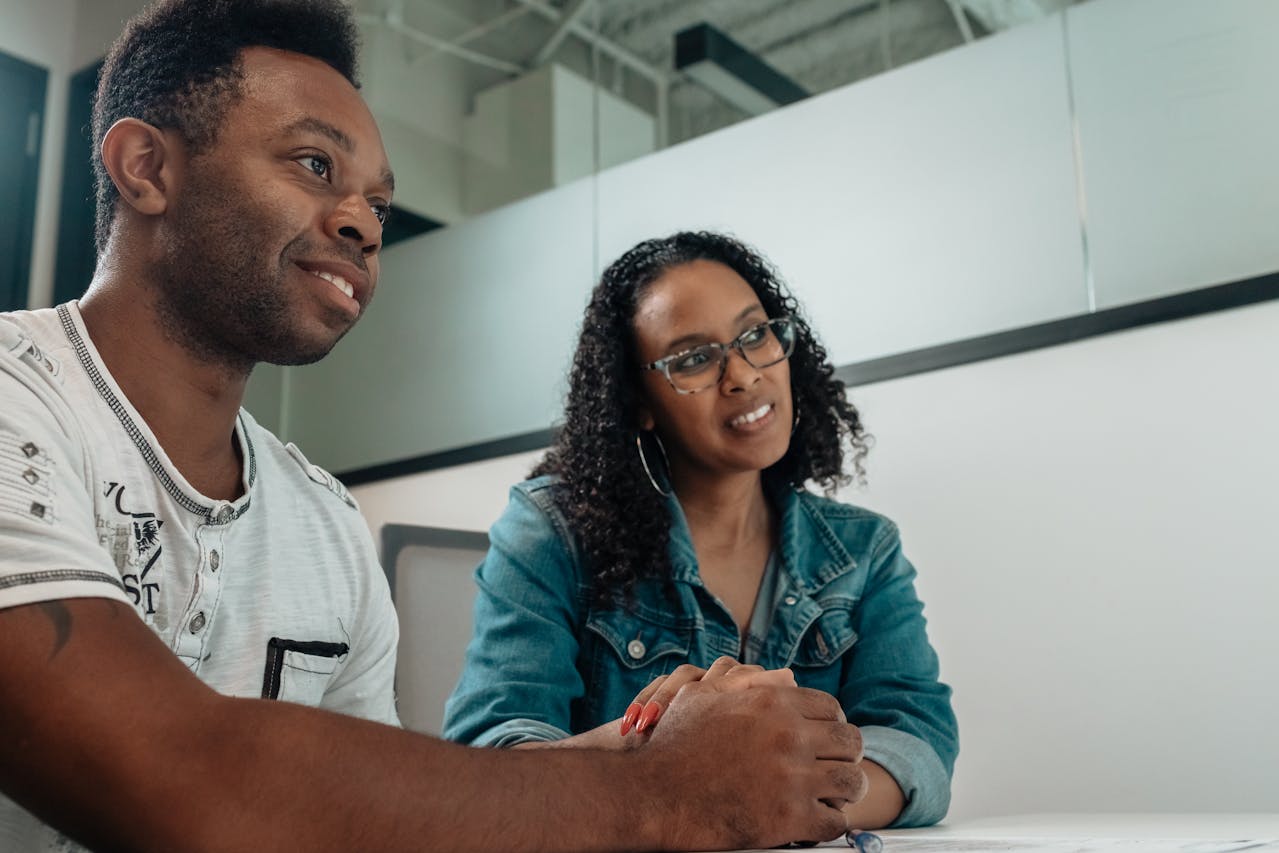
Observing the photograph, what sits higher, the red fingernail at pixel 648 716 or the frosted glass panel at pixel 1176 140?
the frosted glass panel at pixel 1176 140

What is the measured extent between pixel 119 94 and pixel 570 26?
2.23 metres

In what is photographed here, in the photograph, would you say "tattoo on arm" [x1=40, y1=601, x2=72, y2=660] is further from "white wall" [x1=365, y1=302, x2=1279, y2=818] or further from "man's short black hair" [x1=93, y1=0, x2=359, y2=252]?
"white wall" [x1=365, y1=302, x2=1279, y2=818]

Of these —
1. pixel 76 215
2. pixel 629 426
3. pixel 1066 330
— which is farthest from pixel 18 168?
pixel 1066 330

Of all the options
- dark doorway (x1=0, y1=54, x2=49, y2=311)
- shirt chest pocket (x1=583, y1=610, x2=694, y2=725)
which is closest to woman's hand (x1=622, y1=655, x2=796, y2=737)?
shirt chest pocket (x1=583, y1=610, x2=694, y2=725)

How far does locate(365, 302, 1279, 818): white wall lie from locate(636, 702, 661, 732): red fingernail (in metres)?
0.99

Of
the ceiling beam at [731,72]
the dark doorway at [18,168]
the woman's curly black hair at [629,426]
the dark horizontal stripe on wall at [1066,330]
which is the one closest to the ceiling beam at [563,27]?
the ceiling beam at [731,72]

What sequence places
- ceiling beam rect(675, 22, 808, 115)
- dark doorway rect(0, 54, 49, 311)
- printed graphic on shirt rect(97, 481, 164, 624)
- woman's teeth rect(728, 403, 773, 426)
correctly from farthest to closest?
1. dark doorway rect(0, 54, 49, 311)
2. ceiling beam rect(675, 22, 808, 115)
3. woman's teeth rect(728, 403, 773, 426)
4. printed graphic on shirt rect(97, 481, 164, 624)

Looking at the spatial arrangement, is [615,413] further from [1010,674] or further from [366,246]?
[1010,674]

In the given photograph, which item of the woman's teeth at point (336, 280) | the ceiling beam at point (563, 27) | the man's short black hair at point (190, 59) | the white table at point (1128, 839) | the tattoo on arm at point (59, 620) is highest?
the ceiling beam at point (563, 27)

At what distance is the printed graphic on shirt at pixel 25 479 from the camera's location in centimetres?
72

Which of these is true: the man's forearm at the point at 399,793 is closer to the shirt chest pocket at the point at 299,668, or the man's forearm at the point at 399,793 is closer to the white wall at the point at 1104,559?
the shirt chest pocket at the point at 299,668

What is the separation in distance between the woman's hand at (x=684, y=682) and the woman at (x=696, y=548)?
0.23 meters

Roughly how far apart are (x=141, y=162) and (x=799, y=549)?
97 centimetres

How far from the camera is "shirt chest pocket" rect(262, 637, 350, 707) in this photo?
1.04 meters
